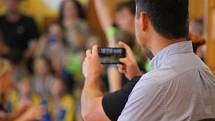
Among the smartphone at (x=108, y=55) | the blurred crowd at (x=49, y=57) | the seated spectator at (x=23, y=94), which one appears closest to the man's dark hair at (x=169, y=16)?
the smartphone at (x=108, y=55)

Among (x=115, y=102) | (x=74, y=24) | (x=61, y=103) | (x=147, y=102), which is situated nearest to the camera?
(x=147, y=102)

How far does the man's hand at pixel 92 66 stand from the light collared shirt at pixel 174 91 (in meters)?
0.37

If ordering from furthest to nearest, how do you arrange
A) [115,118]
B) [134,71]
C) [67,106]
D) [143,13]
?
[67,106], [134,71], [115,118], [143,13]

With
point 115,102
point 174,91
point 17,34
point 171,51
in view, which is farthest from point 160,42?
point 17,34

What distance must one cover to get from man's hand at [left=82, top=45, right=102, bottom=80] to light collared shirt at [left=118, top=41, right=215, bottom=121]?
37 centimetres

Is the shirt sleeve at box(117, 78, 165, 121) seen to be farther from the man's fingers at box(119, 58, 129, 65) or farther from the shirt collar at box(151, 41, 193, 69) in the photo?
the man's fingers at box(119, 58, 129, 65)

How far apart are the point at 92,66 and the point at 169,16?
47 cm

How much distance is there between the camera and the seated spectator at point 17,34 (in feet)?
19.8

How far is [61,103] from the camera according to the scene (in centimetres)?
564

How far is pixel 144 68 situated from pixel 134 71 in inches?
27.9

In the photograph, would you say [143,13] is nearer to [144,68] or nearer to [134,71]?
[134,71]

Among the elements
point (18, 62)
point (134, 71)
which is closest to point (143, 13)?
point (134, 71)

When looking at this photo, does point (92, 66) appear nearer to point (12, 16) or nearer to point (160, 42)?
point (160, 42)

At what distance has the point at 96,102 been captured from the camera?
1.85 m
